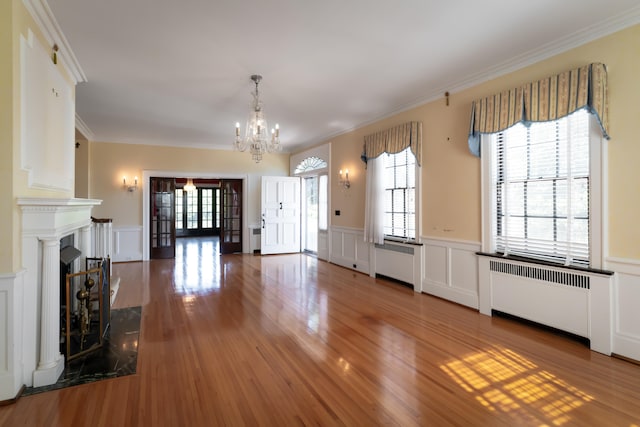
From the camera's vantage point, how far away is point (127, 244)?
7777mm

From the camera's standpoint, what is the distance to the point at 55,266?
253cm

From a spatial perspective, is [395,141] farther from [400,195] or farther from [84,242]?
[84,242]

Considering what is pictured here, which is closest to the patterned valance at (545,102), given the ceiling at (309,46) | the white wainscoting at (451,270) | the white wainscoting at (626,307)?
the ceiling at (309,46)

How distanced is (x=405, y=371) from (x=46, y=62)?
4052 millimetres

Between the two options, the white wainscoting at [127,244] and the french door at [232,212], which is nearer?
the white wainscoting at [127,244]

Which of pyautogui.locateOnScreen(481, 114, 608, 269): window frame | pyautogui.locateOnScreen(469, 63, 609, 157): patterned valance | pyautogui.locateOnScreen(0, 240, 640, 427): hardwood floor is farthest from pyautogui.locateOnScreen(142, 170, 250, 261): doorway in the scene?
pyautogui.locateOnScreen(481, 114, 608, 269): window frame

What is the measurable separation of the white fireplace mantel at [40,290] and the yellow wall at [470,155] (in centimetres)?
426

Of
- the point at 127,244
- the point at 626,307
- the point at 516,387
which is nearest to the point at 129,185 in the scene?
the point at 127,244

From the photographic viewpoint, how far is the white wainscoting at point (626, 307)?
283cm

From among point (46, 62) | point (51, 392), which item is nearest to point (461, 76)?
point (46, 62)

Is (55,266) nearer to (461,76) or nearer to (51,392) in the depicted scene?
(51,392)

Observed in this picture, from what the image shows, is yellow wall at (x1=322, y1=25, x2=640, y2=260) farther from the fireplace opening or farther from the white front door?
the fireplace opening

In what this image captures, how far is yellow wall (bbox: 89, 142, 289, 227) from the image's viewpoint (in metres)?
7.58

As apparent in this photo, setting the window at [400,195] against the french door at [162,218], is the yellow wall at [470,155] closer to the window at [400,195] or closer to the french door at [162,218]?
the window at [400,195]
